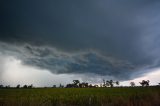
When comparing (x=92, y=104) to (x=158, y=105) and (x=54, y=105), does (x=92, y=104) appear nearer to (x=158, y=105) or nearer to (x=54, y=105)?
(x=54, y=105)

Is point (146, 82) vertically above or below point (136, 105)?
above

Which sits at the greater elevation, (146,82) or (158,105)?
(146,82)

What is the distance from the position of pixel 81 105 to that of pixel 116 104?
169 inches

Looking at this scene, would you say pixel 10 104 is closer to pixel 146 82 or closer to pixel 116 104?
pixel 116 104

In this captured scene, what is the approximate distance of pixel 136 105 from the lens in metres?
18.6

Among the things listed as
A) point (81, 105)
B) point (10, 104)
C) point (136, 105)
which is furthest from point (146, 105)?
point (10, 104)

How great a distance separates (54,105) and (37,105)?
9.46ft

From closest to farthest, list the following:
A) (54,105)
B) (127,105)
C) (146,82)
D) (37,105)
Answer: (37,105)
(127,105)
(54,105)
(146,82)

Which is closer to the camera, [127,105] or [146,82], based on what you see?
[127,105]

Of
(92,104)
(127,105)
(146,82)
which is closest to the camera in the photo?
(127,105)

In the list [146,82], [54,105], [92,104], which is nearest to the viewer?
[54,105]

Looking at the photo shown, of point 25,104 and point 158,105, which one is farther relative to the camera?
point 158,105

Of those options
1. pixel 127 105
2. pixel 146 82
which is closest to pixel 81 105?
pixel 127 105

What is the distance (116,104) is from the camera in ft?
66.4
